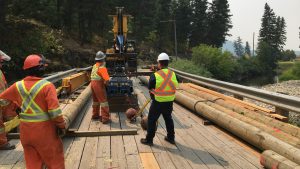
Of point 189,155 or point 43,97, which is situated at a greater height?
point 43,97

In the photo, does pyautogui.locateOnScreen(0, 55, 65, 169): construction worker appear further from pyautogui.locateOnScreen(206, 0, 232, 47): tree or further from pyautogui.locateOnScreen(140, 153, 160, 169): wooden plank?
pyautogui.locateOnScreen(206, 0, 232, 47): tree

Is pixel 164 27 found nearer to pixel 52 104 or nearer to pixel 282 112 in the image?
pixel 282 112

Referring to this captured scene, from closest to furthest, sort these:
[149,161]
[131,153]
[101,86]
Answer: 1. [149,161]
2. [131,153]
3. [101,86]

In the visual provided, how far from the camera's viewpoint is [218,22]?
95.9m

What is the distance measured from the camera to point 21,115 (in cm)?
504

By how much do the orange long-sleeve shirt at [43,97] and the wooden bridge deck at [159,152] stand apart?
1.75 meters

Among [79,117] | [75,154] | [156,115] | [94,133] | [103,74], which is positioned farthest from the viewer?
[79,117]

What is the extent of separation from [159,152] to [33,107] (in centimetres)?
313

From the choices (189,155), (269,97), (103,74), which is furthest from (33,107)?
(269,97)

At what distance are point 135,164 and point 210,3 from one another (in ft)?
314

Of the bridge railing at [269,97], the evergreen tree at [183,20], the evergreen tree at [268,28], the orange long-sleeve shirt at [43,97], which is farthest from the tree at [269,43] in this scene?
the orange long-sleeve shirt at [43,97]

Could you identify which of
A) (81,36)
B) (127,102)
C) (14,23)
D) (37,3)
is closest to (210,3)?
(81,36)

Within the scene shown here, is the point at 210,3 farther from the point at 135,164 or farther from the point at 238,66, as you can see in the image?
the point at 135,164

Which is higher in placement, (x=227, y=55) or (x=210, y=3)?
(x=210, y=3)
